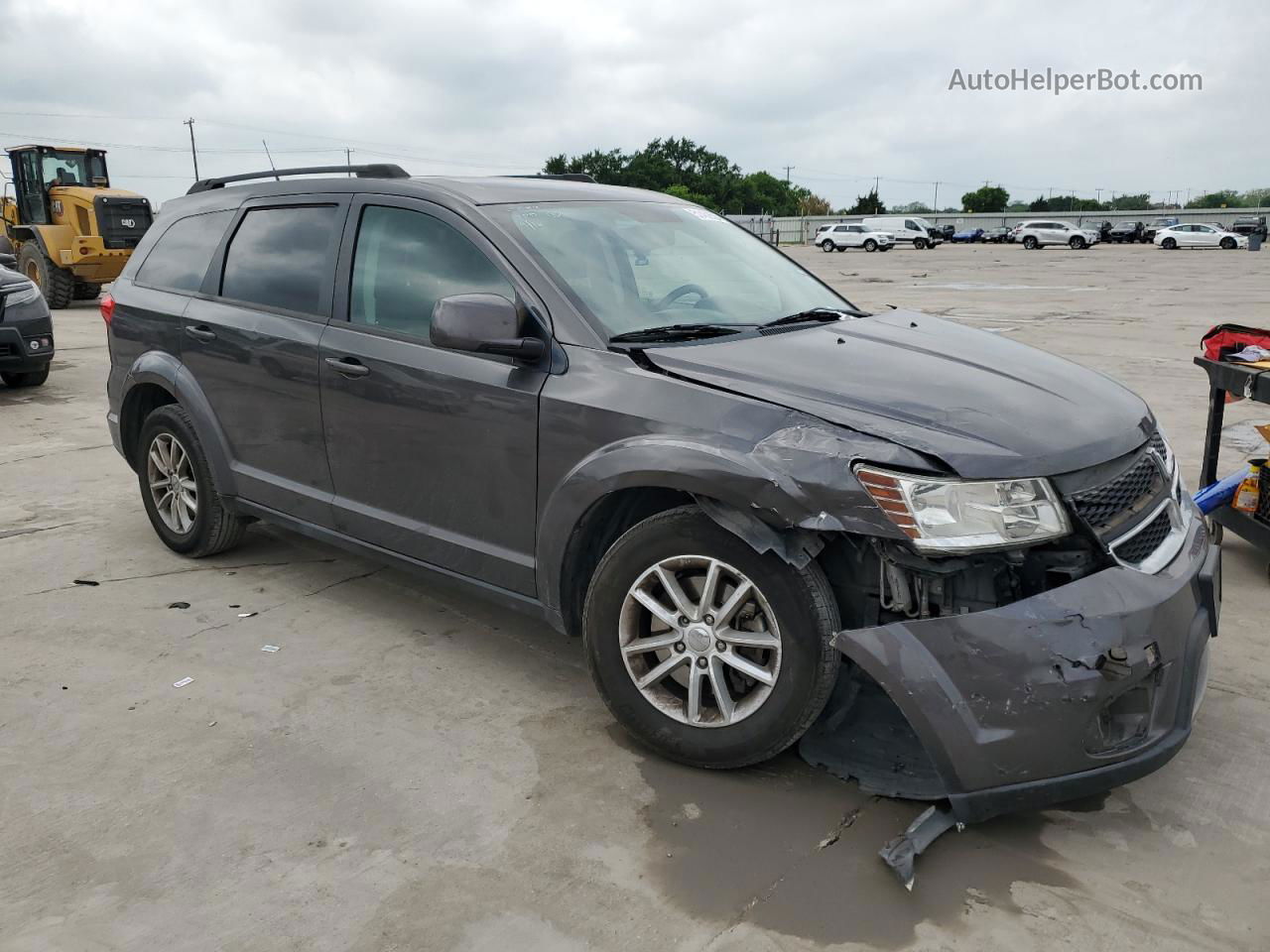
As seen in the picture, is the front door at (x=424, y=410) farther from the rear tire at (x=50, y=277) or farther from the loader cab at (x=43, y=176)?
the loader cab at (x=43, y=176)

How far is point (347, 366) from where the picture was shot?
3.90m

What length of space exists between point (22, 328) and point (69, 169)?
37.3ft

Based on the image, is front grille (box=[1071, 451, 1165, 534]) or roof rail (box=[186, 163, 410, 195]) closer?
front grille (box=[1071, 451, 1165, 534])

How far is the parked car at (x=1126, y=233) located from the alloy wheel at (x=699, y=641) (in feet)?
213

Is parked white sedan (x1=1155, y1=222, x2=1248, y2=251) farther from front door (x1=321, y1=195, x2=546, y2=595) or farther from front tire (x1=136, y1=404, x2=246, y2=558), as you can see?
front door (x1=321, y1=195, x2=546, y2=595)

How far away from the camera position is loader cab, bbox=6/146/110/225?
734 inches

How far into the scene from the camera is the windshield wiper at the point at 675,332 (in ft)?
11.0

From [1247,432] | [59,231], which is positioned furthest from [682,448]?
[59,231]

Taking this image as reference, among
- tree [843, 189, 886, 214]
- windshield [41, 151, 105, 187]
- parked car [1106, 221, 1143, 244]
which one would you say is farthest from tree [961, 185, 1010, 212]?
windshield [41, 151, 105, 187]

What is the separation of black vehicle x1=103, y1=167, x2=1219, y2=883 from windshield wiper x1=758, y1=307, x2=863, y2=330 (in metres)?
0.02

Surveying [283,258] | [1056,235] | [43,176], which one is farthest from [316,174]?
[1056,235]

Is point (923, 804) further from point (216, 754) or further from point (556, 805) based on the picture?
point (216, 754)

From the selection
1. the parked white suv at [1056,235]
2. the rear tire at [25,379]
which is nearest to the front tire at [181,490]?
the rear tire at [25,379]

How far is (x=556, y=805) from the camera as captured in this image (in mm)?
2998
